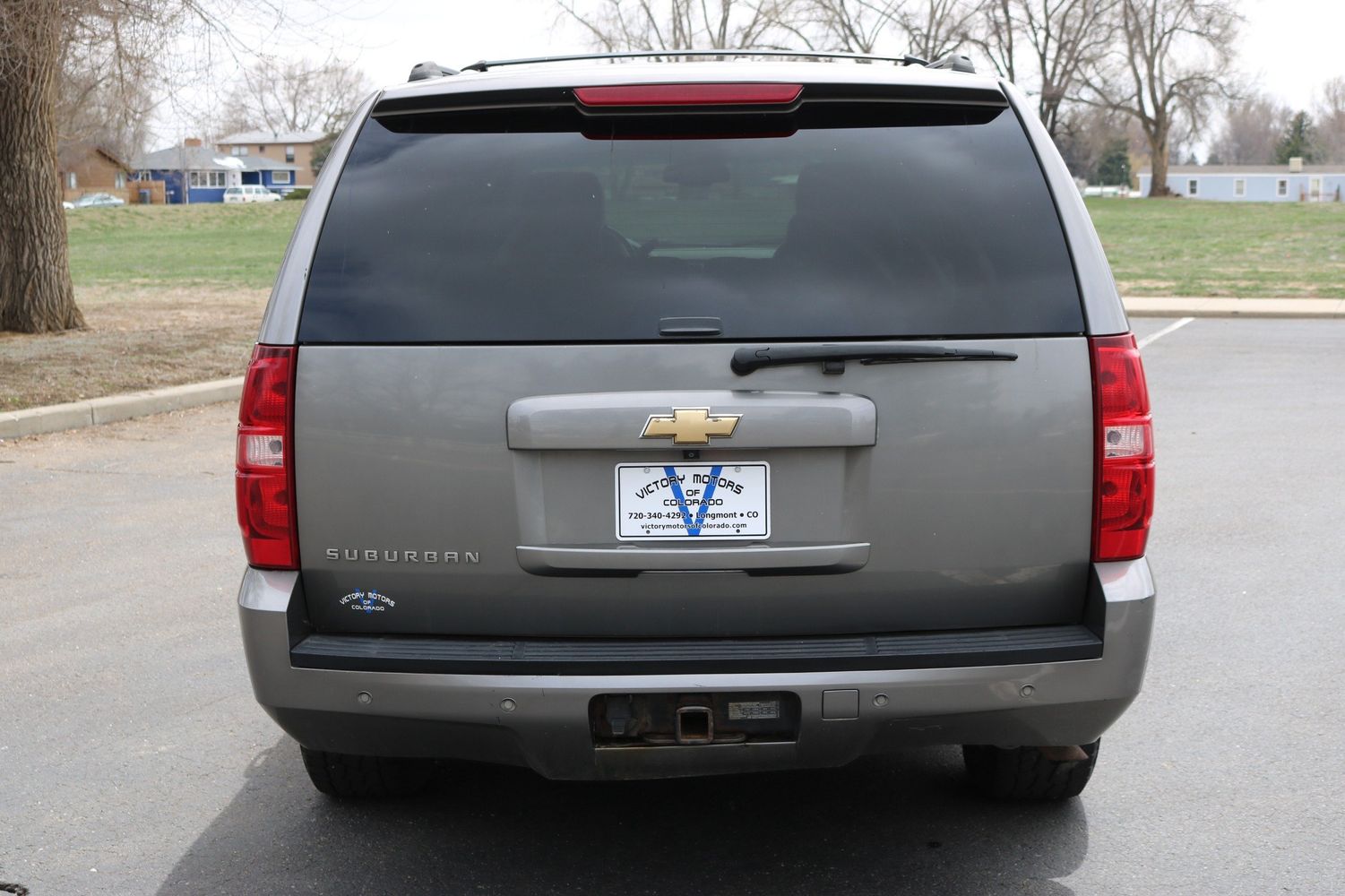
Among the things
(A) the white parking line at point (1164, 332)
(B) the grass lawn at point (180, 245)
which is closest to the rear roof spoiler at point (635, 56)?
(A) the white parking line at point (1164, 332)

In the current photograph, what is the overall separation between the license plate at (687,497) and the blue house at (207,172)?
4688 inches

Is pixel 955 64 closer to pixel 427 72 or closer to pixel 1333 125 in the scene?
pixel 427 72

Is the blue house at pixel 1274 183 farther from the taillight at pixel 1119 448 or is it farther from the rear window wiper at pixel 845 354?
the rear window wiper at pixel 845 354

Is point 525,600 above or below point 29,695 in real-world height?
above

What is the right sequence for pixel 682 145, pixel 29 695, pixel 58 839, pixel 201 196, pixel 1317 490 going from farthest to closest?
pixel 201 196
pixel 1317 490
pixel 29 695
pixel 58 839
pixel 682 145

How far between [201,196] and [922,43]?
7844cm

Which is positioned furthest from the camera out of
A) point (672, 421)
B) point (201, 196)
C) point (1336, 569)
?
point (201, 196)

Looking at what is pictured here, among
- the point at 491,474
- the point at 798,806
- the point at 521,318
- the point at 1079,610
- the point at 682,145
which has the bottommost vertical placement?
the point at 798,806

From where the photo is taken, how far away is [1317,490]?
26.3ft

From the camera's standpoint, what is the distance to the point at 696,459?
2930 millimetres

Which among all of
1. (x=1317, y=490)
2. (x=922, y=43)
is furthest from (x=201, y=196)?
(x=1317, y=490)

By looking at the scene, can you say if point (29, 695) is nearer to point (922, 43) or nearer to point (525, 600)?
point (525, 600)

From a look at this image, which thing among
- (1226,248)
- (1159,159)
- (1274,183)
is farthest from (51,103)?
(1274,183)

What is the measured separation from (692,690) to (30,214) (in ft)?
44.5
